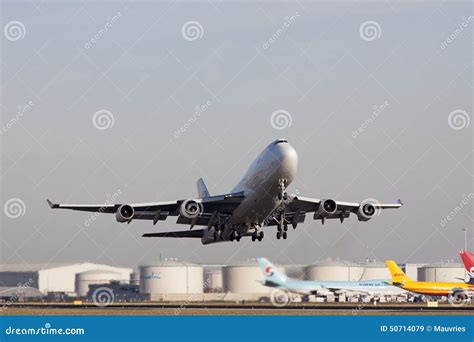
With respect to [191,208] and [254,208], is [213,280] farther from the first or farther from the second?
[254,208]

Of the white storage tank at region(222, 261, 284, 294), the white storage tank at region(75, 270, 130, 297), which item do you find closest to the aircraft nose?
the white storage tank at region(222, 261, 284, 294)

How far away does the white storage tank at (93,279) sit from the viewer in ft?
191

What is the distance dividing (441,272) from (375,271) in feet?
25.3

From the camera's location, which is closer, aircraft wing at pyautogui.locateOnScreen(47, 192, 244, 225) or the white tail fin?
aircraft wing at pyautogui.locateOnScreen(47, 192, 244, 225)

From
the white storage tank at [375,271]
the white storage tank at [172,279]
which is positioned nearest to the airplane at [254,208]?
the white storage tank at [172,279]

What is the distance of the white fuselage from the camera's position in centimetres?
4569

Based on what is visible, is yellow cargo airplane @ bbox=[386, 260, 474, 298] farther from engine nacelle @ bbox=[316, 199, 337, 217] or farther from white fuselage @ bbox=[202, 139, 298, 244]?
white fuselage @ bbox=[202, 139, 298, 244]

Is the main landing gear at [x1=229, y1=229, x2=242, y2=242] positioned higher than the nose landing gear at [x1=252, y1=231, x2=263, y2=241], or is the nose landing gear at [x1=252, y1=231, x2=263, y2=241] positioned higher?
the main landing gear at [x1=229, y1=229, x2=242, y2=242]

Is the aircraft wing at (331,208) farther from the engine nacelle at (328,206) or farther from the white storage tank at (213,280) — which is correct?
the white storage tank at (213,280)

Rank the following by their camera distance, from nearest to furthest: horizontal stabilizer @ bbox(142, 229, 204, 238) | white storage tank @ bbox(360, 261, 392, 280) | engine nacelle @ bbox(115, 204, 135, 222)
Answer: engine nacelle @ bbox(115, 204, 135, 222) → horizontal stabilizer @ bbox(142, 229, 204, 238) → white storage tank @ bbox(360, 261, 392, 280)

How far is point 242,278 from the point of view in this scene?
209 ft

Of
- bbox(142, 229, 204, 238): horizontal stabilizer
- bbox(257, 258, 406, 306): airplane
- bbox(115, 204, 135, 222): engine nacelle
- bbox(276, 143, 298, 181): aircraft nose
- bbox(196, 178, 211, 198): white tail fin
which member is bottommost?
bbox(257, 258, 406, 306): airplane

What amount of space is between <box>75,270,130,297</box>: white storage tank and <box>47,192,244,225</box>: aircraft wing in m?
5.87

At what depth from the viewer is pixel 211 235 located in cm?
5666
